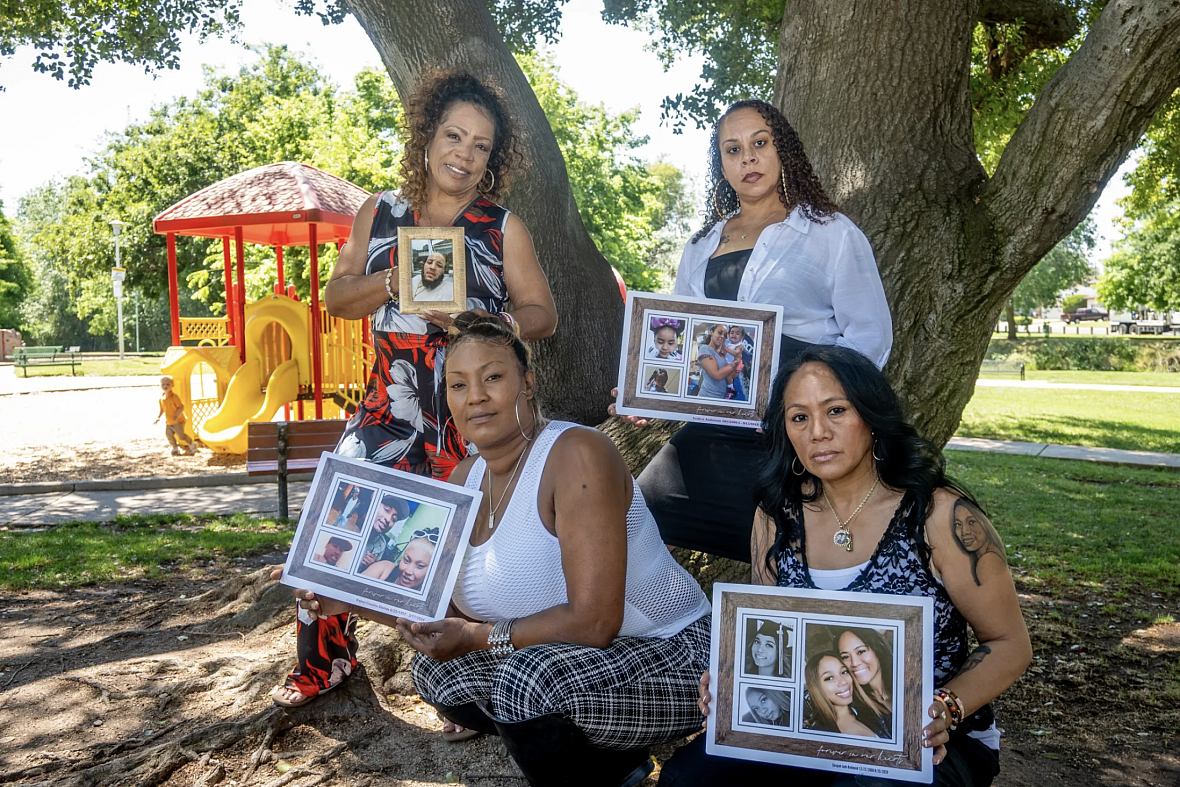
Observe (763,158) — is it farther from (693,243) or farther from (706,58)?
(706,58)

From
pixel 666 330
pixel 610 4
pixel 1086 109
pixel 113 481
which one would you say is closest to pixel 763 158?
pixel 666 330

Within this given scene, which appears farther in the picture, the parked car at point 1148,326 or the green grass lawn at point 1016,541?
the parked car at point 1148,326

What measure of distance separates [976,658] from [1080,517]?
739 centimetres

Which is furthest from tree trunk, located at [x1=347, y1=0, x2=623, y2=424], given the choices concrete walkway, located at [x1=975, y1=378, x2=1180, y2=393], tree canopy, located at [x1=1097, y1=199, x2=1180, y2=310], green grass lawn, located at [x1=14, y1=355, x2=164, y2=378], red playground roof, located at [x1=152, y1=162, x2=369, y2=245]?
tree canopy, located at [x1=1097, y1=199, x2=1180, y2=310]

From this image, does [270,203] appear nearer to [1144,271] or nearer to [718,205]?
[718,205]

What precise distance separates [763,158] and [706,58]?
309 inches

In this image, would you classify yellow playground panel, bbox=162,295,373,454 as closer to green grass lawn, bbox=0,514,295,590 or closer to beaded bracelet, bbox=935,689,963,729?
green grass lawn, bbox=0,514,295,590

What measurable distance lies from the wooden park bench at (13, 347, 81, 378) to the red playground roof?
77.8 ft

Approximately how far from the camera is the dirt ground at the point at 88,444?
463 inches

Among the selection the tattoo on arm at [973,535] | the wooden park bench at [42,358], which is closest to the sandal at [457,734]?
the tattoo on arm at [973,535]

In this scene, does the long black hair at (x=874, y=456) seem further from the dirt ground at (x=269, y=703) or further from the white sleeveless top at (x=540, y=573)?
the dirt ground at (x=269, y=703)

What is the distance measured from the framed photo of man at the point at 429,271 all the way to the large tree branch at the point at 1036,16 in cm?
522

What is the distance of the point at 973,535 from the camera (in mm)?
2295

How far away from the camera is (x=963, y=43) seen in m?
4.68
